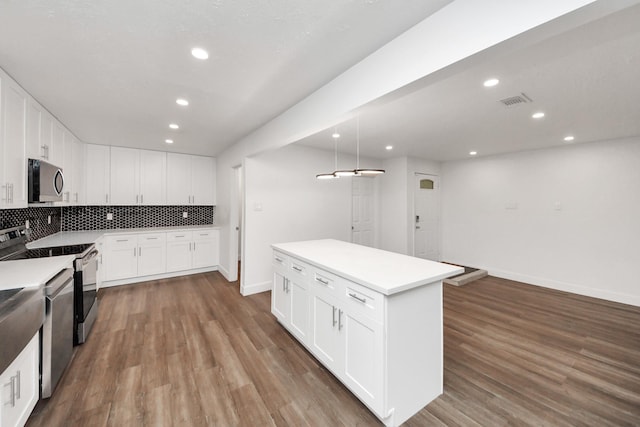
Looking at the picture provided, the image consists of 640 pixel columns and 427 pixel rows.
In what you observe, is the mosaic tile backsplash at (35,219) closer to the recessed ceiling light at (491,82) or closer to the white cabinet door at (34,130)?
the white cabinet door at (34,130)

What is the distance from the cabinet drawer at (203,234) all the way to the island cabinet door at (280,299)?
8.57 feet

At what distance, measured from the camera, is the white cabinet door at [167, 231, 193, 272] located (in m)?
4.61

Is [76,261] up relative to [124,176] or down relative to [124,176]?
down

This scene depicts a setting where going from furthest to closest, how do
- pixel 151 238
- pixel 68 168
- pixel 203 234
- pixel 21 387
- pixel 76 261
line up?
pixel 203 234 → pixel 151 238 → pixel 68 168 → pixel 76 261 → pixel 21 387

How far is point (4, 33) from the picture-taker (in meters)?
1.54

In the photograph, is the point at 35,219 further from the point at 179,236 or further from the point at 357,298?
the point at 357,298

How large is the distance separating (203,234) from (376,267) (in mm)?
4004

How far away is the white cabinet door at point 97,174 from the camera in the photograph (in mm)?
4213

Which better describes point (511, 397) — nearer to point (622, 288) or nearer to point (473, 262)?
point (622, 288)

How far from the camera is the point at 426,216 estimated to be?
5.67 m

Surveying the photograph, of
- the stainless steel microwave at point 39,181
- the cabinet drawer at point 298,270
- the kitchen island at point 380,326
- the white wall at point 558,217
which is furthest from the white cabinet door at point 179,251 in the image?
the white wall at point 558,217

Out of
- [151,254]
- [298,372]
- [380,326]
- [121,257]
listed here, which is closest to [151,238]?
[151,254]

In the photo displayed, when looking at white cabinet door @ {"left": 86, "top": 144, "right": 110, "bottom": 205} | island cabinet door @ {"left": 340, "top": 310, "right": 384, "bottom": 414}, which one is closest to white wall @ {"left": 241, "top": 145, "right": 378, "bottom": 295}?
island cabinet door @ {"left": 340, "top": 310, "right": 384, "bottom": 414}

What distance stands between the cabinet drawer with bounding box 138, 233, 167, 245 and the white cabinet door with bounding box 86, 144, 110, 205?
0.82m
